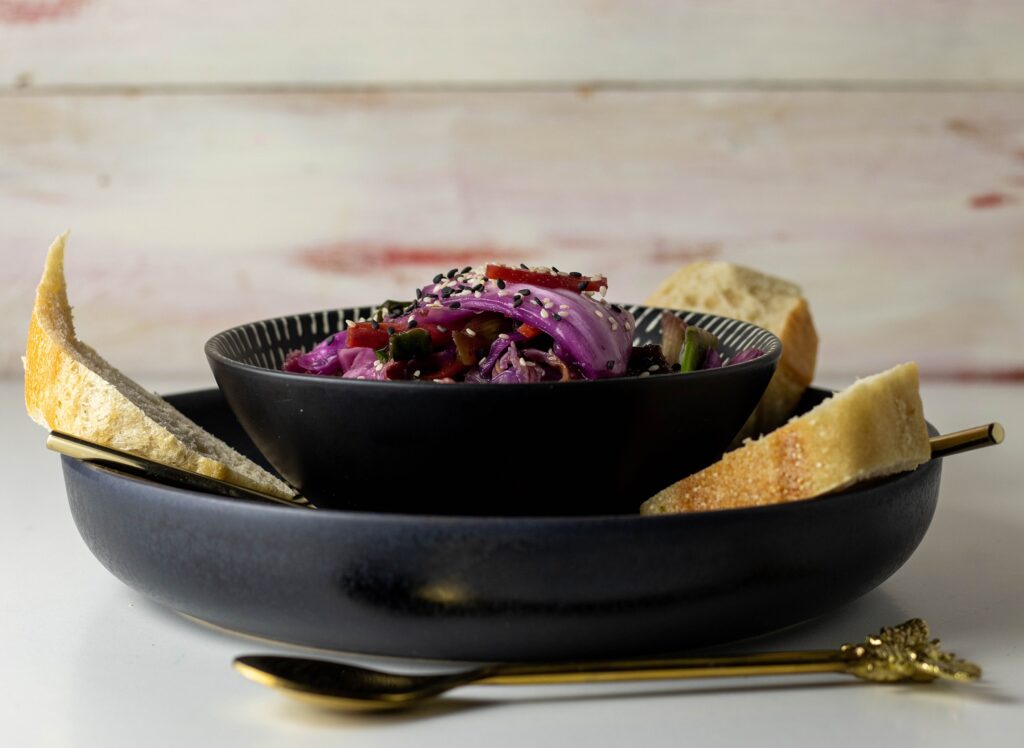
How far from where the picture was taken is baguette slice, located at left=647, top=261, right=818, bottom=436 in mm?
2055

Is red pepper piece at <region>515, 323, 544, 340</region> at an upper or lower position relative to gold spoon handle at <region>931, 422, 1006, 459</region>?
upper

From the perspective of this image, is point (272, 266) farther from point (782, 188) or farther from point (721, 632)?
point (721, 632)

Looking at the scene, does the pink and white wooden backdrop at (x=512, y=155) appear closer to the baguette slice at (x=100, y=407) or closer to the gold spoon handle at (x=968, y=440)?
the baguette slice at (x=100, y=407)

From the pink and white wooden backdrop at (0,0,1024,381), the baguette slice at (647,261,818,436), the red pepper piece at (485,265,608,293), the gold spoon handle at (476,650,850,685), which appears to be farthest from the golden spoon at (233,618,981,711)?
the pink and white wooden backdrop at (0,0,1024,381)

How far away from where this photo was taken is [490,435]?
1392mm

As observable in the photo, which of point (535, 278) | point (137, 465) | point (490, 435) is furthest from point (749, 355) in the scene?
point (137, 465)

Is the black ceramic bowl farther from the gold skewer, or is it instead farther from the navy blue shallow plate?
the navy blue shallow plate

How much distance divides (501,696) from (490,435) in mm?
304

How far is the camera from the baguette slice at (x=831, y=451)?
1.34 meters

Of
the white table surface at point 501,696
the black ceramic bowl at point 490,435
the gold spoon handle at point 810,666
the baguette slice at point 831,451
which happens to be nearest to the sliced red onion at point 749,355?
the black ceramic bowl at point 490,435

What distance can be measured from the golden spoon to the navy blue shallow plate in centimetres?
4

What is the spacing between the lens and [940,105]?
364 cm

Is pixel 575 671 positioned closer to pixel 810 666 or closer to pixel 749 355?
pixel 810 666

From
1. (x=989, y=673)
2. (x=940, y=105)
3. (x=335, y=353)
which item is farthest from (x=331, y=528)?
(x=940, y=105)
